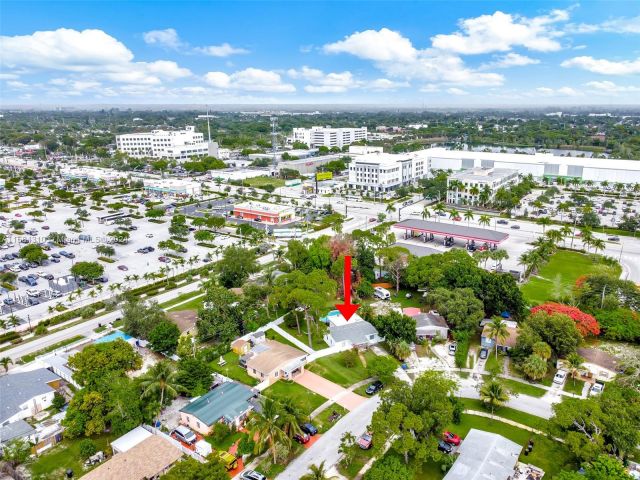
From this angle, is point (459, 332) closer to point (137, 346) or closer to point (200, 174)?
point (137, 346)

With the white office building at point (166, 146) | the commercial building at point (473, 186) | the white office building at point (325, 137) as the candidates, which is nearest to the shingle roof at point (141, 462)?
the commercial building at point (473, 186)

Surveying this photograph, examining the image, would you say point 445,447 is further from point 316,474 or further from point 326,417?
point 316,474

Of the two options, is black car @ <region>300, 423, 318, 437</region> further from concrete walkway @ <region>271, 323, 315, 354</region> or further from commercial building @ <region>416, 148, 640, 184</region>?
commercial building @ <region>416, 148, 640, 184</region>

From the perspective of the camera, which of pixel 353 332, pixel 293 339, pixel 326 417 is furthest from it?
pixel 293 339

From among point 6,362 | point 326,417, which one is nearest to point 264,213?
point 6,362

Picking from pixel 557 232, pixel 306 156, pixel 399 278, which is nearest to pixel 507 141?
pixel 306 156
